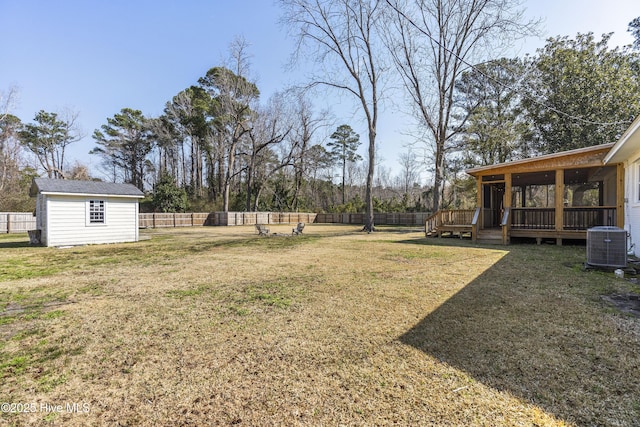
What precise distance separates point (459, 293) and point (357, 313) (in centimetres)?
189

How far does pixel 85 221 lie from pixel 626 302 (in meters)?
16.2

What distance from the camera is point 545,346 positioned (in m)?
2.71

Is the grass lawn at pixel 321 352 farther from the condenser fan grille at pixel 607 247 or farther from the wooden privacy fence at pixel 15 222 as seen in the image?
the wooden privacy fence at pixel 15 222

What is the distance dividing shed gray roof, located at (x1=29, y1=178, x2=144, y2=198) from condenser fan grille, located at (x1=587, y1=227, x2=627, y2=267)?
16010 millimetres

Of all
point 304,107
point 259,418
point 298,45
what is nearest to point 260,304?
point 259,418

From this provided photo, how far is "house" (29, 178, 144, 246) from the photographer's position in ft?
36.4

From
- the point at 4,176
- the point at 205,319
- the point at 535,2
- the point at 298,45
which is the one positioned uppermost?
the point at 298,45

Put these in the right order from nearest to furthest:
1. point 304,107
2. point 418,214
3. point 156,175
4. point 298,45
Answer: point 298,45 → point 418,214 → point 304,107 → point 156,175

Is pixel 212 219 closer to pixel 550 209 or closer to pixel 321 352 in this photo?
pixel 550 209

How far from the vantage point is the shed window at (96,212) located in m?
12.2

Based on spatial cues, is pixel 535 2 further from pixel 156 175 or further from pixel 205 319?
pixel 156 175

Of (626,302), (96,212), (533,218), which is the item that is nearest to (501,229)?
(533,218)

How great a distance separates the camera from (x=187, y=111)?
31906 millimetres

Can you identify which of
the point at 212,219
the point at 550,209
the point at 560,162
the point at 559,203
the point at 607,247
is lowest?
the point at 212,219
